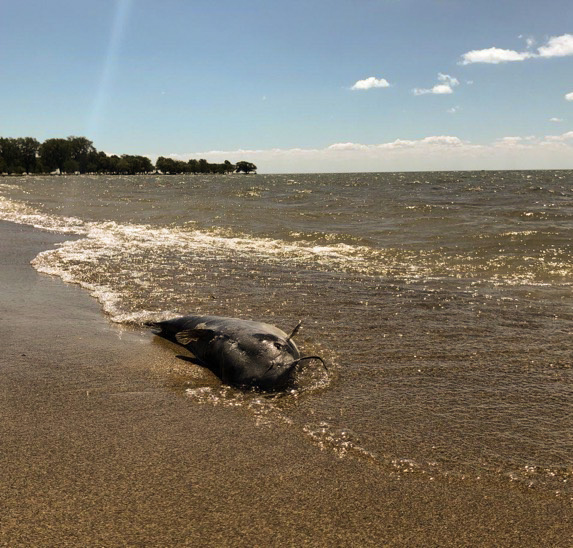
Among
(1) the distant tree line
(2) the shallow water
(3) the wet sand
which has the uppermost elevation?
(1) the distant tree line

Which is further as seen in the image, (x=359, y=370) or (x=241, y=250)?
(x=241, y=250)

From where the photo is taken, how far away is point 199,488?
107 inches

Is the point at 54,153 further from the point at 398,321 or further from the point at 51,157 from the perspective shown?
the point at 398,321

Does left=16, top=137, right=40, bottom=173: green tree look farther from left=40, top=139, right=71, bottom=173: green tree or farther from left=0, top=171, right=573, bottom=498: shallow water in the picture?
left=0, top=171, right=573, bottom=498: shallow water

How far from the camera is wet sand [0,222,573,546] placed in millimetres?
2361

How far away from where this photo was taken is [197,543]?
2289mm

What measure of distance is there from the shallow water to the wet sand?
0.20 m

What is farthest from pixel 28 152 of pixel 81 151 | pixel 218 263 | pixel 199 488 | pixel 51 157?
pixel 199 488

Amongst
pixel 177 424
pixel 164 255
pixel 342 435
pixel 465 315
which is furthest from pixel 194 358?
pixel 164 255

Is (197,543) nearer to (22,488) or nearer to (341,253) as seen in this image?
(22,488)

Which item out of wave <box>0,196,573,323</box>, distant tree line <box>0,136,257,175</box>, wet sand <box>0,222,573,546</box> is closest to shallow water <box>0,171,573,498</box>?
wave <box>0,196,573,323</box>

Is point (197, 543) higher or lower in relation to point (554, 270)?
lower

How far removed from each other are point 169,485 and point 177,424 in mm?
768

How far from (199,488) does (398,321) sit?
380cm
